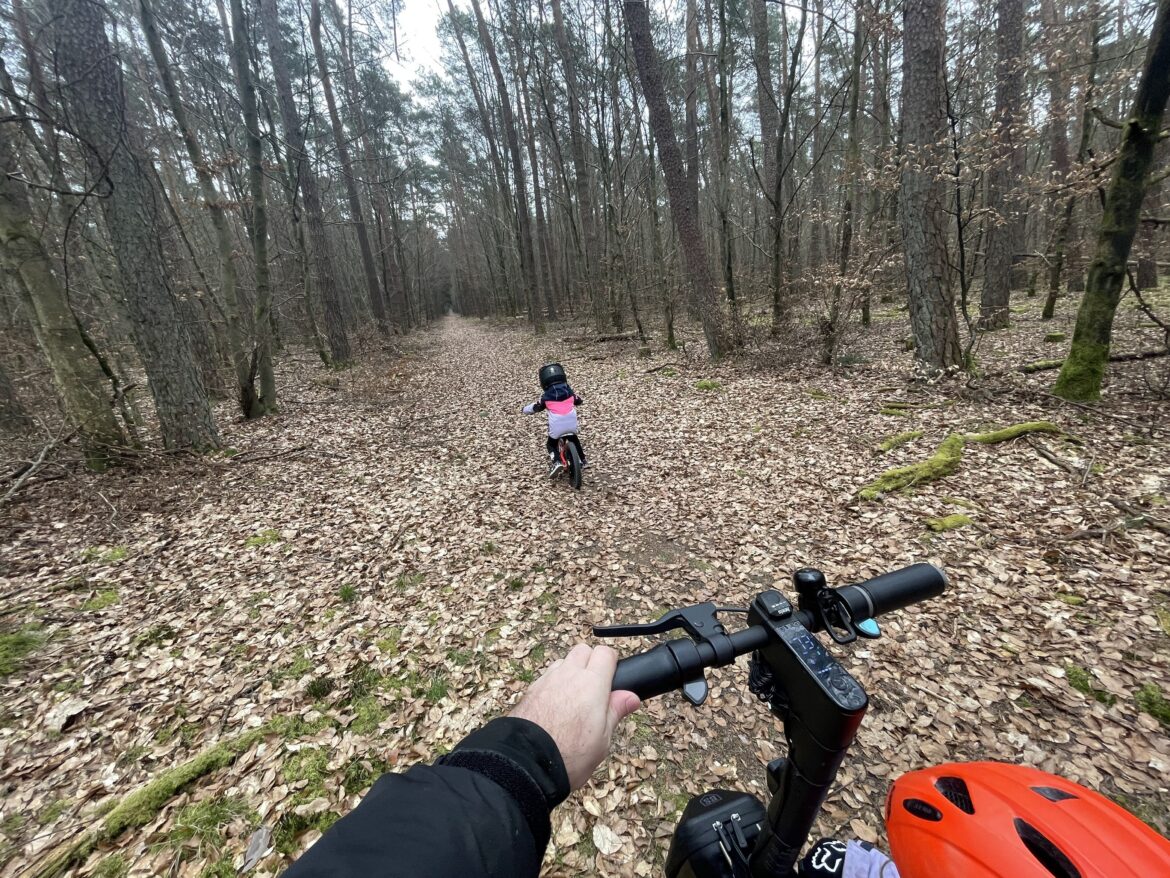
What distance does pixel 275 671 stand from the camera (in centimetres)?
375

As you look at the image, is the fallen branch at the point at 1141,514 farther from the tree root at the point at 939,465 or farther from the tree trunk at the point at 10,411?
the tree trunk at the point at 10,411

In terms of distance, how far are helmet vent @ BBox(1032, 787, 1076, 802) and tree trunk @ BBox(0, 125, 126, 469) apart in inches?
381

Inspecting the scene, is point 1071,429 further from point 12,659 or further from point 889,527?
point 12,659

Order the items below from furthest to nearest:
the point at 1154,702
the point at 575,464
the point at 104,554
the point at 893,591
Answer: the point at 575,464 → the point at 104,554 → the point at 1154,702 → the point at 893,591

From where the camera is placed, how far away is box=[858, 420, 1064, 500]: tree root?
17.7 ft

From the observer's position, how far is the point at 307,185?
14344 millimetres

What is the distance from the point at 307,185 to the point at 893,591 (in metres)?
18.1

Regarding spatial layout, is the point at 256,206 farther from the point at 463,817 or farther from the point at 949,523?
the point at 949,523

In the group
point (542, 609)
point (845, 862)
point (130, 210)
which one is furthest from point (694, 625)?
point (130, 210)

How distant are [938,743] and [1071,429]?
499 centimetres

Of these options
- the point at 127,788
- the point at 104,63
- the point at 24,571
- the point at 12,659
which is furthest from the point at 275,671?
the point at 104,63

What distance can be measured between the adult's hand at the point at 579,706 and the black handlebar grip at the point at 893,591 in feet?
2.13

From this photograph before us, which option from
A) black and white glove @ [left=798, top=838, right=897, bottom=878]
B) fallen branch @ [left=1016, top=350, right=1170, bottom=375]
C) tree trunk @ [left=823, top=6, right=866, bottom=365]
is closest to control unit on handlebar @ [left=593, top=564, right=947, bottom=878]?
black and white glove @ [left=798, top=838, right=897, bottom=878]

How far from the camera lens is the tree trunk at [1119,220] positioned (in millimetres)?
4816
